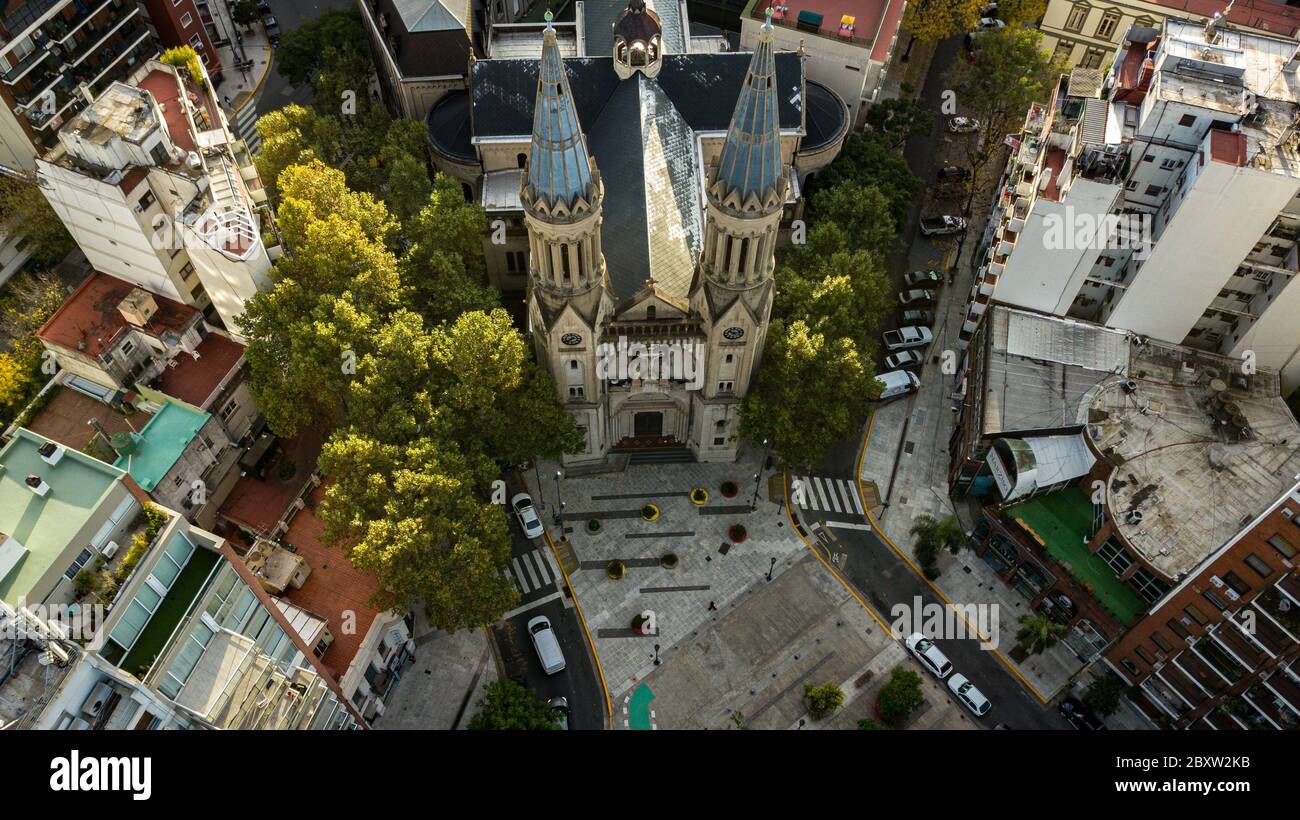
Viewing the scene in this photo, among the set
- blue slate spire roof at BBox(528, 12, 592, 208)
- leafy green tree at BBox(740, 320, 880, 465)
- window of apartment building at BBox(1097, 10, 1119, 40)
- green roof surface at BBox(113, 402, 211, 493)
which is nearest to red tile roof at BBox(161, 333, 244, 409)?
green roof surface at BBox(113, 402, 211, 493)

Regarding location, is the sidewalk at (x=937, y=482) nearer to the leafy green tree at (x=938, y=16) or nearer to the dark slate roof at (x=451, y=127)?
the leafy green tree at (x=938, y=16)

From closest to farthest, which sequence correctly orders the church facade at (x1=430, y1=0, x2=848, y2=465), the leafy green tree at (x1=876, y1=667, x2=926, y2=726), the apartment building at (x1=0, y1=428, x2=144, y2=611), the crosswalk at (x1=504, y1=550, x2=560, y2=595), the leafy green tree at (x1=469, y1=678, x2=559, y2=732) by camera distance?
1. the apartment building at (x1=0, y1=428, x2=144, y2=611)
2. the church facade at (x1=430, y1=0, x2=848, y2=465)
3. the leafy green tree at (x1=469, y1=678, x2=559, y2=732)
4. the leafy green tree at (x1=876, y1=667, x2=926, y2=726)
5. the crosswalk at (x1=504, y1=550, x2=560, y2=595)

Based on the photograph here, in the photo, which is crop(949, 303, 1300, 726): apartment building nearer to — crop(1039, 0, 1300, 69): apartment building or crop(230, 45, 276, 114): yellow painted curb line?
crop(1039, 0, 1300, 69): apartment building

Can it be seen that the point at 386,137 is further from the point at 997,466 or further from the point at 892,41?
the point at 997,466

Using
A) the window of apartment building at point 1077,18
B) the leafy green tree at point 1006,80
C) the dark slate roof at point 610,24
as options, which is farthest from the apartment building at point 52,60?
the window of apartment building at point 1077,18

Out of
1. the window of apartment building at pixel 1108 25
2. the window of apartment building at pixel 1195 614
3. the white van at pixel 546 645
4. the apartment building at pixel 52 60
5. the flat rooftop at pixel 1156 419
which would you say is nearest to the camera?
the window of apartment building at pixel 1195 614

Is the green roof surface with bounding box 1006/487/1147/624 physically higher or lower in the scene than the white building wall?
lower

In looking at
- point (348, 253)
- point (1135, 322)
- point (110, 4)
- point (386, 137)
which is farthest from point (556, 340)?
point (110, 4)
